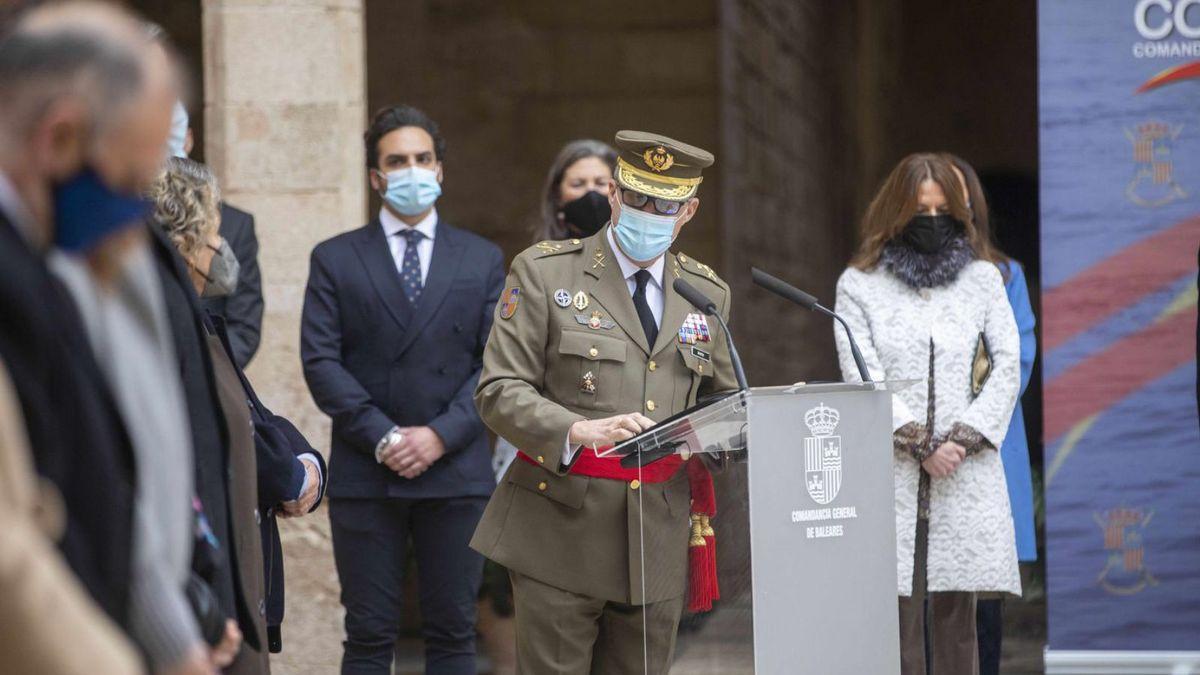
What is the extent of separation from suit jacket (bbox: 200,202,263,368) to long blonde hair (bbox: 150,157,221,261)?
1.30 metres

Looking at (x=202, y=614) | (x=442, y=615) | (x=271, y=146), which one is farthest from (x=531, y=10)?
(x=202, y=614)

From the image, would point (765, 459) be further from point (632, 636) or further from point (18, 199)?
point (18, 199)

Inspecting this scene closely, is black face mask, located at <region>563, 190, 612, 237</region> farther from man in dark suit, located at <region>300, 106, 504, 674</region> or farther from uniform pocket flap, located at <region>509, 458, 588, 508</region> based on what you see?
uniform pocket flap, located at <region>509, 458, 588, 508</region>

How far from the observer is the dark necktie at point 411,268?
571cm

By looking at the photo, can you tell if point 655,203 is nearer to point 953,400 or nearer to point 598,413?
point 598,413

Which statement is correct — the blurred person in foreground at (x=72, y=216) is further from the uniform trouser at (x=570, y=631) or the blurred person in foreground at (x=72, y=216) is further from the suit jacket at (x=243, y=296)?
the suit jacket at (x=243, y=296)

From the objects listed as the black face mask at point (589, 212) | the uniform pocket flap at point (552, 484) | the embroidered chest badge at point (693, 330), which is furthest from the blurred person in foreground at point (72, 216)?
the black face mask at point (589, 212)

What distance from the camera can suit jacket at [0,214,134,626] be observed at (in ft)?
6.17

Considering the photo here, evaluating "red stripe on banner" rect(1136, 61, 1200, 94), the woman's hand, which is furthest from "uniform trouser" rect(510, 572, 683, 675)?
"red stripe on banner" rect(1136, 61, 1200, 94)

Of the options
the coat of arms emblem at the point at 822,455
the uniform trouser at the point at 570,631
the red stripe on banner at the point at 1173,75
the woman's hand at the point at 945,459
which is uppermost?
the red stripe on banner at the point at 1173,75

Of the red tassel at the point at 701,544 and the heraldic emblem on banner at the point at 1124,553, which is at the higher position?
the red tassel at the point at 701,544

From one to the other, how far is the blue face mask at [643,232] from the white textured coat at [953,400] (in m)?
1.23

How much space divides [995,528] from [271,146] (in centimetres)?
315

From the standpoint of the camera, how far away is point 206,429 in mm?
2955
